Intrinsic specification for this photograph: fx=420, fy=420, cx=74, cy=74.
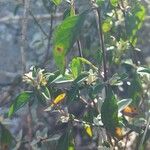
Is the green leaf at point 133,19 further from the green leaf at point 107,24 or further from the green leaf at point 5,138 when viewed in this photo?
the green leaf at point 5,138

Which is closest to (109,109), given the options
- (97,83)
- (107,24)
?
(97,83)

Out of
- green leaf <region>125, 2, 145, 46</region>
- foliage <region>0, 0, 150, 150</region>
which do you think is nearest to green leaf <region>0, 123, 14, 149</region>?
foliage <region>0, 0, 150, 150</region>

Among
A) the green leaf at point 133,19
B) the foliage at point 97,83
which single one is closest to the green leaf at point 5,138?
the foliage at point 97,83

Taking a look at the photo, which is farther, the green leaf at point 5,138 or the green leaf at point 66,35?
the green leaf at point 5,138

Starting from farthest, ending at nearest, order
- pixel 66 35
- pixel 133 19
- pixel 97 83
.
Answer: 1. pixel 133 19
2. pixel 97 83
3. pixel 66 35

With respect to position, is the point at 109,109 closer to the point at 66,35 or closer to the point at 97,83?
the point at 97,83

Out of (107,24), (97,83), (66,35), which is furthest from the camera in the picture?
(107,24)

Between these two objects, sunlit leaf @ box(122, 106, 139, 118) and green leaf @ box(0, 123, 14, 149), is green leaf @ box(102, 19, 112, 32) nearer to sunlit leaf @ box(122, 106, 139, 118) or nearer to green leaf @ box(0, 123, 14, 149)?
sunlit leaf @ box(122, 106, 139, 118)

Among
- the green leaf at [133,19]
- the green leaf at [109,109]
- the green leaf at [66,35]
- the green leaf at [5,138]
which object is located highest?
the green leaf at [133,19]

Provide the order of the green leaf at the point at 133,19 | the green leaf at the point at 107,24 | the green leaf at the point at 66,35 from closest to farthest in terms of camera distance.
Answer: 1. the green leaf at the point at 66,35
2. the green leaf at the point at 133,19
3. the green leaf at the point at 107,24
